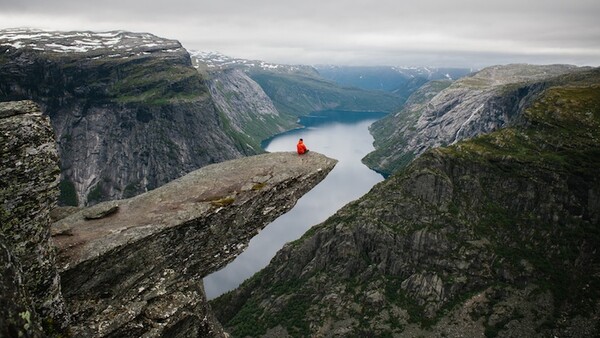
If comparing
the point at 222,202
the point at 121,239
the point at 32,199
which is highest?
the point at 32,199

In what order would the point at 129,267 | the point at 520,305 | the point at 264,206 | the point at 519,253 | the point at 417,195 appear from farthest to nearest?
1. the point at 417,195
2. the point at 519,253
3. the point at 520,305
4. the point at 264,206
5. the point at 129,267

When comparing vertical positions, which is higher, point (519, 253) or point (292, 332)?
point (519, 253)

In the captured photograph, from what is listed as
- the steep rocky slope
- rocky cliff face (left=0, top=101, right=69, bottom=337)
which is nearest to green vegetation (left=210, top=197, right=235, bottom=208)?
rocky cliff face (left=0, top=101, right=69, bottom=337)

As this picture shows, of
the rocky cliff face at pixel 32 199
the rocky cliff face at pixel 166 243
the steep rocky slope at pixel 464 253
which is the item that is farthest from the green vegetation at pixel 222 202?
the steep rocky slope at pixel 464 253

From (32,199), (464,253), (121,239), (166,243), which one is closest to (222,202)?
(166,243)

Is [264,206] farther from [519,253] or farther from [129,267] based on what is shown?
[519,253]

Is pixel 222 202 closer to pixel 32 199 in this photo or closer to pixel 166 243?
pixel 166 243

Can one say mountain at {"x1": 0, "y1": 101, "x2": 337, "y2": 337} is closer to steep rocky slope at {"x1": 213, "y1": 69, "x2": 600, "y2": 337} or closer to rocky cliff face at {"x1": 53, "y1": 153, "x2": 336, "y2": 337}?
rocky cliff face at {"x1": 53, "y1": 153, "x2": 336, "y2": 337}

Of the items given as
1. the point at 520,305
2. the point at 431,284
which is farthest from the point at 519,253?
the point at 431,284
